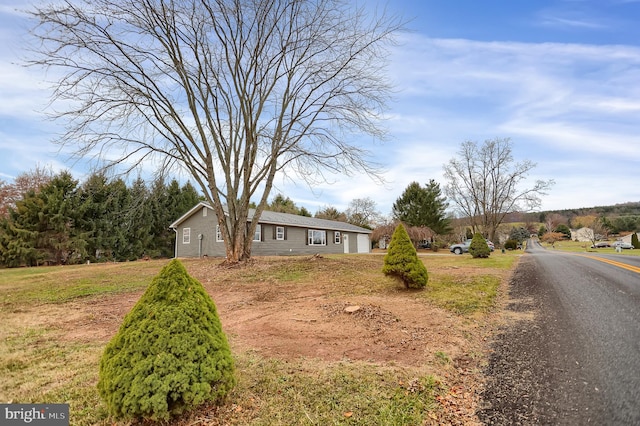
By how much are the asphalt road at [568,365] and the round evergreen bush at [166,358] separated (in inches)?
93.9

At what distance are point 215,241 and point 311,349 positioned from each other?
19.0 m

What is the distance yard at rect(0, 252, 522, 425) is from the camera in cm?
266

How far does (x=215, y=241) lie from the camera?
851 inches

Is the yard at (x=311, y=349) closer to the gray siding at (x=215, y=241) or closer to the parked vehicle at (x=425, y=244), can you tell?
the gray siding at (x=215, y=241)

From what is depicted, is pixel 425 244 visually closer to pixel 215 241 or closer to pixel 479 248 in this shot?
pixel 479 248

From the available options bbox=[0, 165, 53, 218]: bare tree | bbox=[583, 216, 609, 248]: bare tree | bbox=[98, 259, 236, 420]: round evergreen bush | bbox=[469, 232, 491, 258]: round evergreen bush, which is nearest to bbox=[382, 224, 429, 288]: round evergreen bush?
bbox=[98, 259, 236, 420]: round evergreen bush

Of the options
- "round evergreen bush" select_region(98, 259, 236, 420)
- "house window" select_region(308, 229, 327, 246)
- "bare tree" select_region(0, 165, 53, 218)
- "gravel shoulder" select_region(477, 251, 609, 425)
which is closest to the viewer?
"round evergreen bush" select_region(98, 259, 236, 420)

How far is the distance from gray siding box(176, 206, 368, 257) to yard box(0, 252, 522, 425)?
41.6 ft

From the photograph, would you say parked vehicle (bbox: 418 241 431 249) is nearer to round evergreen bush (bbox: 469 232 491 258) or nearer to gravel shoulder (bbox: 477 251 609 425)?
round evergreen bush (bbox: 469 232 491 258)

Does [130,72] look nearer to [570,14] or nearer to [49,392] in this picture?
[49,392]

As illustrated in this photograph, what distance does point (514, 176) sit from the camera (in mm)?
35469

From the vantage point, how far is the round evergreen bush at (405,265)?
788 centimetres

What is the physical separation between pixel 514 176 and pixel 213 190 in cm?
3611

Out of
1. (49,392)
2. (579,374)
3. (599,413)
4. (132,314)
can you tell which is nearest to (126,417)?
(132,314)
